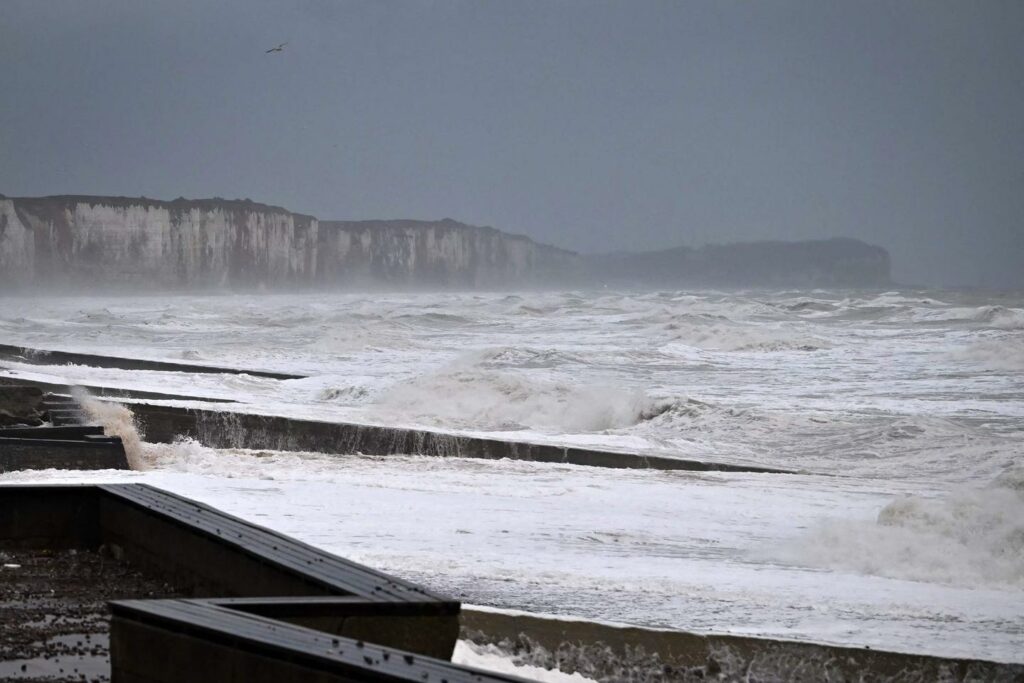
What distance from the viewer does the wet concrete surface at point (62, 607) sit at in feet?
11.9

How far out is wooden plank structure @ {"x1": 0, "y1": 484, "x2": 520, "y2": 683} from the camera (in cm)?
301

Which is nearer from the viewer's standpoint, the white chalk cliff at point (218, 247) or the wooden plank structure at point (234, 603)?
the wooden plank structure at point (234, 603)

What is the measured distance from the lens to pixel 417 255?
129m

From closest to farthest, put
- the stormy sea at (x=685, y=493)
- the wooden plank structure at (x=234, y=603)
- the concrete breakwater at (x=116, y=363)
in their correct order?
1. the wooden plank structure at (x=234, y=603)
2. the stormy sea at (x=685, y=493)
3. the concrete breakwater at (x=116, y=363)

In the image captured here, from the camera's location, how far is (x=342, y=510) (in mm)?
8016

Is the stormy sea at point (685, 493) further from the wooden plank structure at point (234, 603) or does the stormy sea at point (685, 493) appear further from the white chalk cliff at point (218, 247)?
the white chalk cliff at point (218, 247)

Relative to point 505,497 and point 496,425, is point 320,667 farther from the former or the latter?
point 496,425

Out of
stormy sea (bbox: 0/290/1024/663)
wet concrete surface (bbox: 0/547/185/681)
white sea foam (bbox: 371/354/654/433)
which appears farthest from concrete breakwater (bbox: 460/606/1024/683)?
white sea foam (bbox: 371/354/654/433)

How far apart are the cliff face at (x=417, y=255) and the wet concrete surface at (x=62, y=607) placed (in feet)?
373

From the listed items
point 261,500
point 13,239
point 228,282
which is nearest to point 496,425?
point 261,500

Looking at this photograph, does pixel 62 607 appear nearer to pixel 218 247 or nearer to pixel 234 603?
pixel 234 603

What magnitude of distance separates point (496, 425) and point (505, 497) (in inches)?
298

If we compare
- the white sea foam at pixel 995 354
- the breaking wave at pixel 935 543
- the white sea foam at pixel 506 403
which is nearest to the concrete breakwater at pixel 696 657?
the breaking wave at pixel 935 543

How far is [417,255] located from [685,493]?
120 meters
